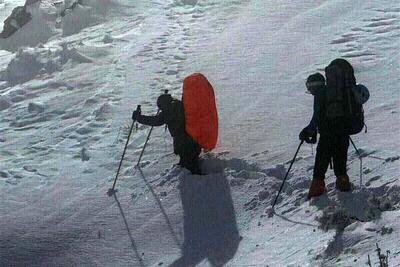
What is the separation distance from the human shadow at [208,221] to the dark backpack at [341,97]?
6.03 ft

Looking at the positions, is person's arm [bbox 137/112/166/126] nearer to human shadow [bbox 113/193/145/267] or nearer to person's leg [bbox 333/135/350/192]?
human shadow [bbox 113/193/145/267]

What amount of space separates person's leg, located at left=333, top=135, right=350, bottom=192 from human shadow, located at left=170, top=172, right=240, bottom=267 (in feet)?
4.64

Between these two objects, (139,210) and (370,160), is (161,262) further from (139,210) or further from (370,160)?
(370,160)

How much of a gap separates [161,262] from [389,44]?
27.2 ft

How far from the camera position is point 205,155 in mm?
11266

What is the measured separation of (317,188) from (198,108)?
2.39 m

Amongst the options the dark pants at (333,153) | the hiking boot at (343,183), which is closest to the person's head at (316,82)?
the dark pants at (333,153)

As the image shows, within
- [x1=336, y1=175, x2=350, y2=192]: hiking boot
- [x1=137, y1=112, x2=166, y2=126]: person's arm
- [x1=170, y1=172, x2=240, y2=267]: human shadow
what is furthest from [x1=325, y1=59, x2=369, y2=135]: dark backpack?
[x1=137, y1=112, x2=166, y2=126]: person's arm

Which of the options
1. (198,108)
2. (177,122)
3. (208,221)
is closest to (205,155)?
(177,122)

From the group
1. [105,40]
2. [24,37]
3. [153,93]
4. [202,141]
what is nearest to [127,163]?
[202,141]

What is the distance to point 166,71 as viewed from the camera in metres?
16.4

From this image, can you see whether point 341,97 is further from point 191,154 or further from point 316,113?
point 191,154

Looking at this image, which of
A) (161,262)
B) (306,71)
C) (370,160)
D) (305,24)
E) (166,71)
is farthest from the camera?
(305,24)

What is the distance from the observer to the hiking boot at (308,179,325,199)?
9117mm
